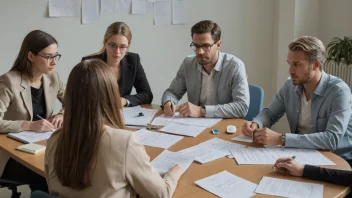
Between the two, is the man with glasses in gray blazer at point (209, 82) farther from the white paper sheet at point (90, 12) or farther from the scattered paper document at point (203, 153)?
the white paper sheet at point (90, 12)

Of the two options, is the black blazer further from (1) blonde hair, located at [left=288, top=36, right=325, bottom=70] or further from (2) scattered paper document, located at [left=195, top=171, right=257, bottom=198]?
(2) scattered paper document, located at [left=195, top=171, right=257, bottom=198]

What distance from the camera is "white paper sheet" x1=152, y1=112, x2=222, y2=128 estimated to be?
7.71 feet

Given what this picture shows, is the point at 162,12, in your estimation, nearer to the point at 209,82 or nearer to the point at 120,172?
the point at 209,82

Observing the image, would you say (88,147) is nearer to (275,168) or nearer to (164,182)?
(164,182)

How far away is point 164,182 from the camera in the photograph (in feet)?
4.70

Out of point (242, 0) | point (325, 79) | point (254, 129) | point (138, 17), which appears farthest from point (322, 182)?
point (242, 0)

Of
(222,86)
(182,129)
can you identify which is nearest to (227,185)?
(182,129)

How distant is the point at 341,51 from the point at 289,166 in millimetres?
2535

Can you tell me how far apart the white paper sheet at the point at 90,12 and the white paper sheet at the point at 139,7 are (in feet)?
1.18

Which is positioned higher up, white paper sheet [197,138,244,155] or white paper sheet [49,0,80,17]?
white paper sheet [49,0,80,17]

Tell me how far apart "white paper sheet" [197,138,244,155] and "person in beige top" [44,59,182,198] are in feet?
2.16

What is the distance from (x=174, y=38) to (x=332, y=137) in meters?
2.34

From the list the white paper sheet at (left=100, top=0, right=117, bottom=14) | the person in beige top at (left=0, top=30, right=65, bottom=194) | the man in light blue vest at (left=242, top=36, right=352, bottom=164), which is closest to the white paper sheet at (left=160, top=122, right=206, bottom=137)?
the man in light blue vest at (left=242, top=36, right=352, bottom=164)

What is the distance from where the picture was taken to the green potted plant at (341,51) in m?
3.72
